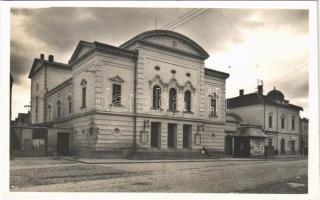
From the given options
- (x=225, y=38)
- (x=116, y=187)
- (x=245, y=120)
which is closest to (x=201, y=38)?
(x=225, y=38)

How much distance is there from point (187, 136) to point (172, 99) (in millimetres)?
2936

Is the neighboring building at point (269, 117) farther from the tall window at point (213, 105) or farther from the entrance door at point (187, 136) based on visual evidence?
the entrance door at point (187, 136)

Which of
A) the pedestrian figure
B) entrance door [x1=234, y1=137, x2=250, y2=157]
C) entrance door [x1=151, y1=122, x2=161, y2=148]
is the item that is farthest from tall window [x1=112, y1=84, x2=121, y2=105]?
entrance door [x1=234, y1=137, x2=250, y2=157]

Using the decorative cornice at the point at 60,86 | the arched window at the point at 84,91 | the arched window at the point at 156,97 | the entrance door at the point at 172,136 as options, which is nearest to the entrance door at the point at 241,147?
the entrance door at the point at 172,136

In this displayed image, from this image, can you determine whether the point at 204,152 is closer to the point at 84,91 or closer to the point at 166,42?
the point at 166,42

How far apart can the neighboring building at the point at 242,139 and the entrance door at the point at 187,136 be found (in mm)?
6565

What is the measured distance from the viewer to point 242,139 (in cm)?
2484

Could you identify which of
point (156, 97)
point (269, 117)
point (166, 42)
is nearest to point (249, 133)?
A: point (269, 117)

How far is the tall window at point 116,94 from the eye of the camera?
55.3 ft

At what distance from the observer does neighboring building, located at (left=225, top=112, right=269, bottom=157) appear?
79.0ft

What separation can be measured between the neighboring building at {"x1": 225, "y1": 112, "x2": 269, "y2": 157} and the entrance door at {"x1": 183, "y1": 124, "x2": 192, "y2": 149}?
258 inches
